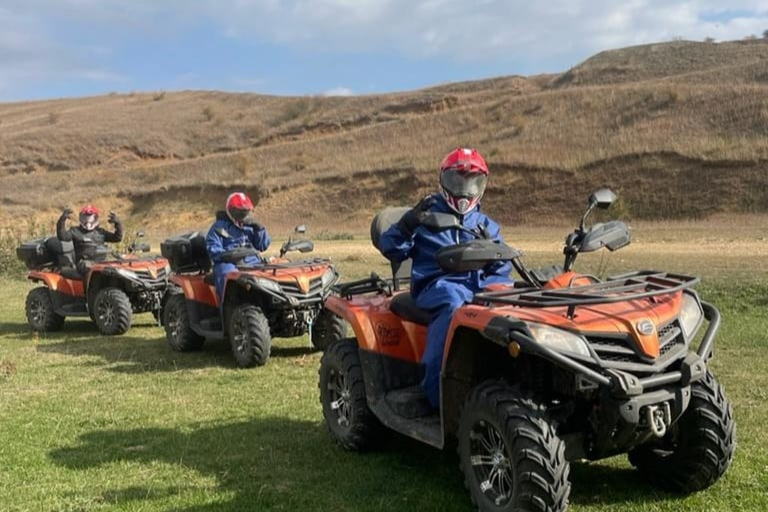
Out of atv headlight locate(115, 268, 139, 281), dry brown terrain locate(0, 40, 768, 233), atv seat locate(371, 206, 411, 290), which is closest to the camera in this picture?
atv seat locate(371, 206, 411, 290)

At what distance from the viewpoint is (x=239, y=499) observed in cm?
528

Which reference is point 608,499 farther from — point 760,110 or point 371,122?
point 371,122

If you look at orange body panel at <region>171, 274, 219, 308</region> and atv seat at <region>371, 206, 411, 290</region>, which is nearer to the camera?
atv seat at <region>371, 206, 411, 290</region>

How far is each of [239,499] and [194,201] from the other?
48.9m

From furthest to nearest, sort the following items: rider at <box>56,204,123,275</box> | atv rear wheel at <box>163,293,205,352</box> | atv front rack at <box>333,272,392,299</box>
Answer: rider at <box>56,204,123,275</box>, atv rear wheel at <box>163,293,205,352</box>, atv front rack at <box>333,272,392,299</box>

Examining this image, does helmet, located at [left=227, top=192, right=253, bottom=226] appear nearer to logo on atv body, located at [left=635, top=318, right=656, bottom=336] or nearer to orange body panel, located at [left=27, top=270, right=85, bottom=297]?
orange body panel, located at [left=27, top=270, right=85, bottom=297]

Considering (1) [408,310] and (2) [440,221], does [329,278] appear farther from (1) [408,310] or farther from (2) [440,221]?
(2) [440,221]

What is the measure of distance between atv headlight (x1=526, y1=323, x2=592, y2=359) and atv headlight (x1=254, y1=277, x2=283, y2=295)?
5.90 m

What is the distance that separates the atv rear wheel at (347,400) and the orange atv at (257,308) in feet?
10.3

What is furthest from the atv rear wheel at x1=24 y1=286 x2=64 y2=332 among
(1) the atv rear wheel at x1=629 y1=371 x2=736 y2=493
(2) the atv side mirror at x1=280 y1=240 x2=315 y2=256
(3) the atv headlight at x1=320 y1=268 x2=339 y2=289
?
(1) the atv rear wheel at x1=629 y1=371 x2=736 y2=493

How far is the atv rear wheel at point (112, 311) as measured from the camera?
42.1ft

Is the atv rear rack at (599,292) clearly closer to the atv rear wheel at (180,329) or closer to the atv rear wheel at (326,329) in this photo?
the atv rear wheel at (326,329)

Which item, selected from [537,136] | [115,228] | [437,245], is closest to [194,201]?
[537,136]

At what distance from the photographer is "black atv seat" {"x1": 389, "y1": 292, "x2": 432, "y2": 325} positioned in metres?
5.66
